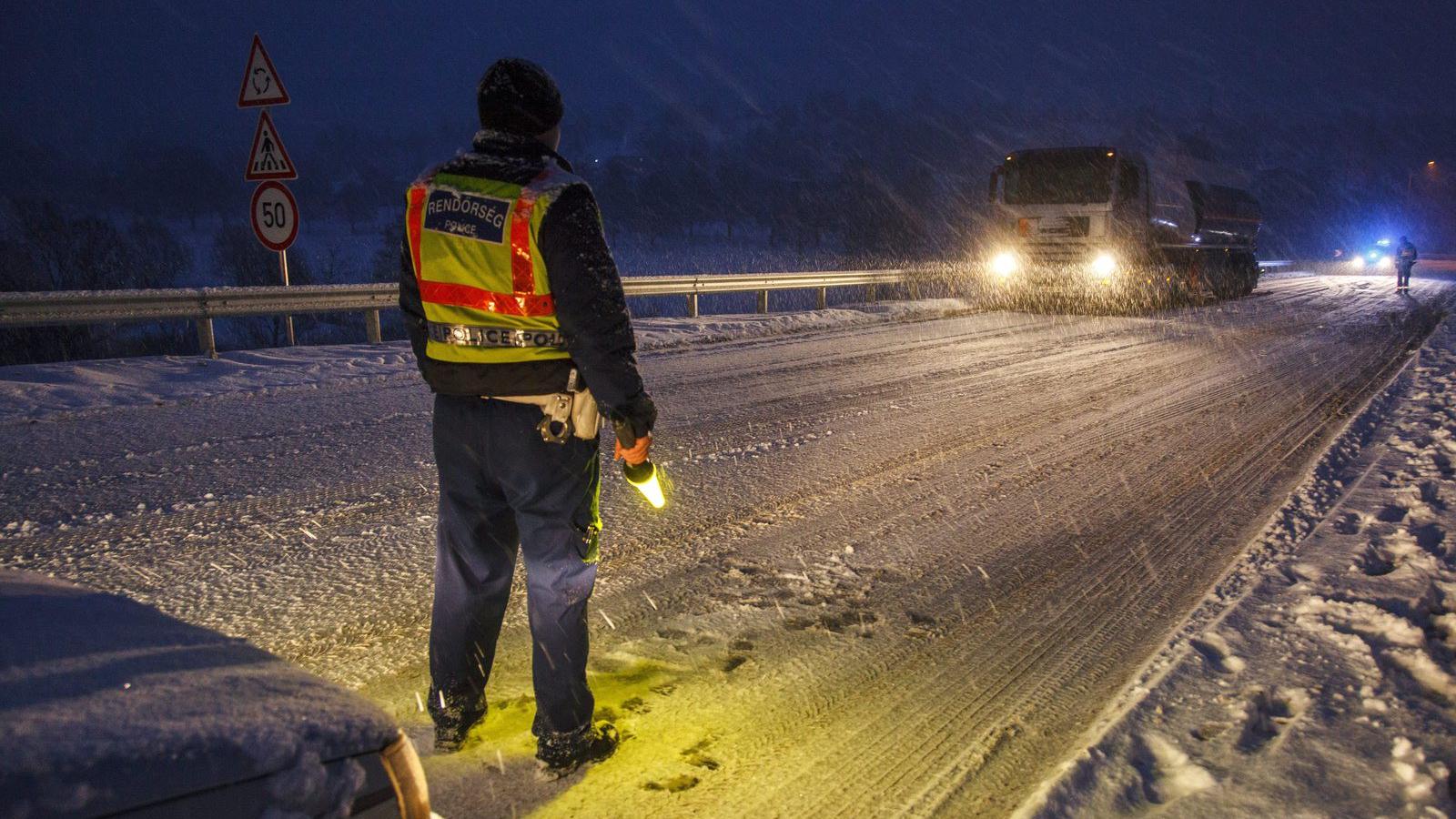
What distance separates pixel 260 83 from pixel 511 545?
904 centimetres

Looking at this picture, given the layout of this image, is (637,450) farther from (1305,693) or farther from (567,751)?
(1305,693)

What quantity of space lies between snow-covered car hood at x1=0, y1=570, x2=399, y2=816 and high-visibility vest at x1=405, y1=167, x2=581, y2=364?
106 centimetres

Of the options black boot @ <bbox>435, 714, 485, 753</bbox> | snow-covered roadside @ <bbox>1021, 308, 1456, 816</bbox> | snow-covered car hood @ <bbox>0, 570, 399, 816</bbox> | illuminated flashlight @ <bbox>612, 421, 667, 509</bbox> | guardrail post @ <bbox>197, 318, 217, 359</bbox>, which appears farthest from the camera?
guardrail post @ <bbox>197, 318, 217, 359</bbox>

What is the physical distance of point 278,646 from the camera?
3.54m

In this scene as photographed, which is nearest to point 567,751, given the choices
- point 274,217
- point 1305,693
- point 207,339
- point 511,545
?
point 511,545

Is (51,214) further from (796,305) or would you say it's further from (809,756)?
(809,756)

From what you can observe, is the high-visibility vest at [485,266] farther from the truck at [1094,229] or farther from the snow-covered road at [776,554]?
the truck at [1094,229]

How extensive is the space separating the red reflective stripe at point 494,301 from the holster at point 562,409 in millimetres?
207

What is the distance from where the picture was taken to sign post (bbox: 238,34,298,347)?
9.74 metres

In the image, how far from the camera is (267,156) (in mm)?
9922

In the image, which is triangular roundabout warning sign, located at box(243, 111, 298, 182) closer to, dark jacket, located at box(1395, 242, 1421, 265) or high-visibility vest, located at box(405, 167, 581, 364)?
high-visibility vest, located at box(405, 167, 581, 364)

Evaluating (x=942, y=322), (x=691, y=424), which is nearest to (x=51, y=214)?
(x=942, y=322)

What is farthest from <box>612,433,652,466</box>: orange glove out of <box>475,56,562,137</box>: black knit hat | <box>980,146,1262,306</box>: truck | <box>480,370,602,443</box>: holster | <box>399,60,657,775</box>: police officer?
<box>980,146,1262,306</box>: truck

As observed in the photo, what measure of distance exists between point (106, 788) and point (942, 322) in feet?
51.8
